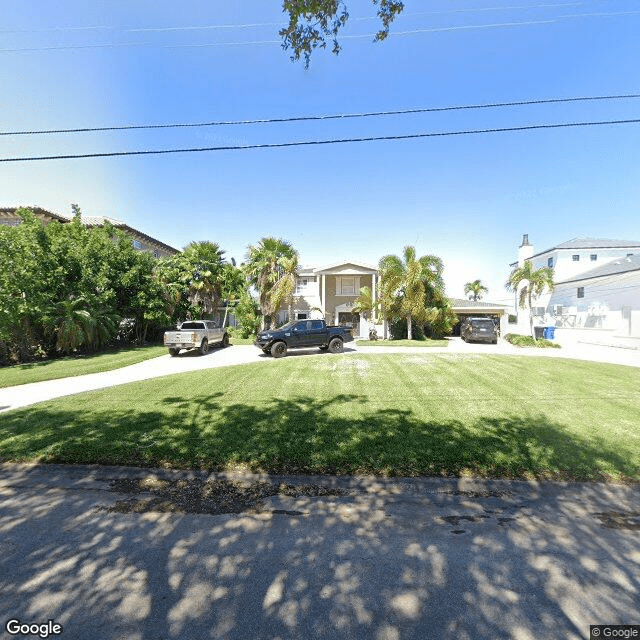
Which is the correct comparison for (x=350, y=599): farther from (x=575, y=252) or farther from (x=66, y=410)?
(x=575, y=252)

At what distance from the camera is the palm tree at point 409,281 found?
2153 cm

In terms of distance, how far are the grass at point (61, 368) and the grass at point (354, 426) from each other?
375cm

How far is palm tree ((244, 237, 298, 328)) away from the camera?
71.4 ft

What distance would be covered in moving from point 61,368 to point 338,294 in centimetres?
1886

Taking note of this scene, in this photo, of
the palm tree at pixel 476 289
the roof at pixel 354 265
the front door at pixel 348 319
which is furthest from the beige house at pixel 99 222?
the palm tree at pixel 476 289

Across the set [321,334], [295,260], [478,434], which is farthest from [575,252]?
[478,434]

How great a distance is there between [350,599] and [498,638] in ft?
3.40

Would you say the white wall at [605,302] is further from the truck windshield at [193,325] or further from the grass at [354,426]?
the truck windshield at [193,325]

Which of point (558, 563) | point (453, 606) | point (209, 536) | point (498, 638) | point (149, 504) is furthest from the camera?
point (149, 504)

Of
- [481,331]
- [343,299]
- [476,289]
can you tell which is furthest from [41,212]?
[476,289]

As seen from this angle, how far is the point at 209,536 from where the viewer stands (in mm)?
3191

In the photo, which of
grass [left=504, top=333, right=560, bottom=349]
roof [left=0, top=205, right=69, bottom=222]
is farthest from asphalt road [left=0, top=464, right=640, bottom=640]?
roof [left=0, top=205, right=69, bottom=222]

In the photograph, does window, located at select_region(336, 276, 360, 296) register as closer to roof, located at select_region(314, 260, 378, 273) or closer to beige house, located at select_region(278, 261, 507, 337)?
beige house, located at select_region(278, 261, 507, 337)

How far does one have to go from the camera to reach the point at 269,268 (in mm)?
22234
